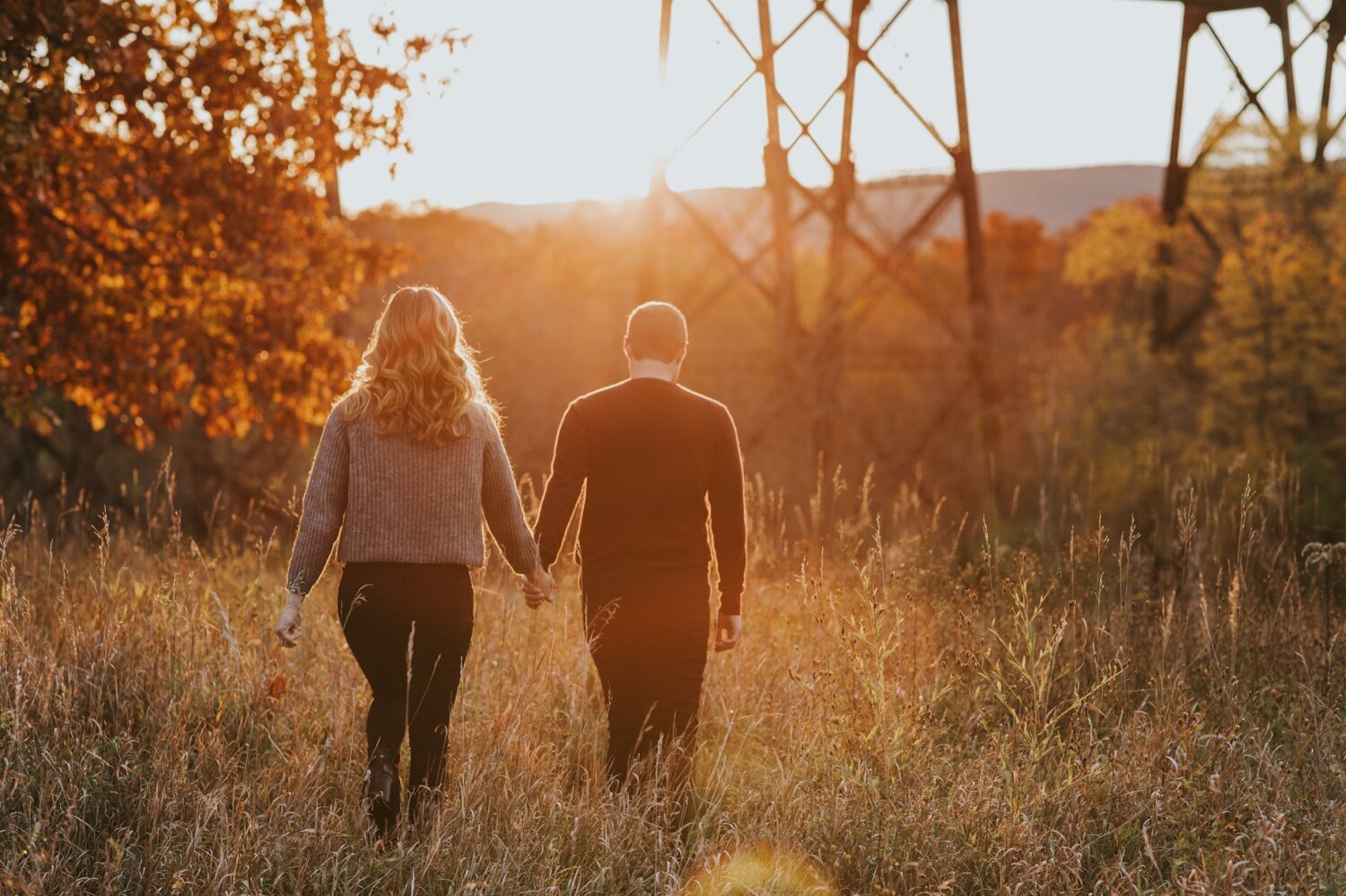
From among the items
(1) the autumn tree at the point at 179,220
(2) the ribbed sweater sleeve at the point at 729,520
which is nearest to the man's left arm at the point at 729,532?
(2) the ribbed sweater sleeve at the point at 729,520

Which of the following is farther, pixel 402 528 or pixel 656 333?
pixel 656 333

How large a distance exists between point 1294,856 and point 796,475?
9628 mm

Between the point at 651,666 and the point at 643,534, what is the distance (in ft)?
1.45

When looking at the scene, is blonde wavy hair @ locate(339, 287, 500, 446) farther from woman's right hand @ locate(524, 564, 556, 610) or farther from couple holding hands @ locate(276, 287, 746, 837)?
woman's right hand @ locate(524, 564, 556, 610)

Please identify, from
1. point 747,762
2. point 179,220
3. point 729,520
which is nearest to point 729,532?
point 729,520

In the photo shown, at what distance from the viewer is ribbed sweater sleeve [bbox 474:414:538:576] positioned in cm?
379

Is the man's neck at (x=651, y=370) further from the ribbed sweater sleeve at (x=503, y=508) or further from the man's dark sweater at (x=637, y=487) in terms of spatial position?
the ribbed sweater sleeve at (x=503, y=508)

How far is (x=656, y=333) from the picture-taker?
157 inches

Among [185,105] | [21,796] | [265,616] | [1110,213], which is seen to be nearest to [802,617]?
[265,616]

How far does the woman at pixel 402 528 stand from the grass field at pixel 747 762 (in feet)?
0.95

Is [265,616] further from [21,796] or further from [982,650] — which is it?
[982,650]

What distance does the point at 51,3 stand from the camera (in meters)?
6.05

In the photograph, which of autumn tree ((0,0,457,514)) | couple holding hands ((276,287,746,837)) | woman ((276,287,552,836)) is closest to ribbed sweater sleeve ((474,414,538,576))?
couple holding hands ((276,287,746,837))

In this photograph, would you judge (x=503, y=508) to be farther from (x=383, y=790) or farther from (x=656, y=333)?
(x=383, y=790)
